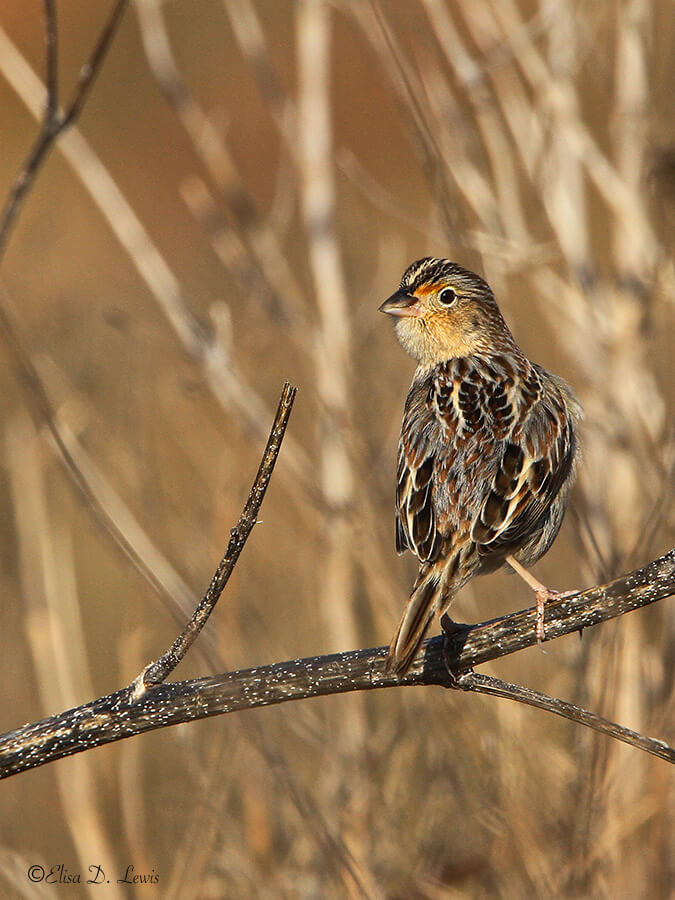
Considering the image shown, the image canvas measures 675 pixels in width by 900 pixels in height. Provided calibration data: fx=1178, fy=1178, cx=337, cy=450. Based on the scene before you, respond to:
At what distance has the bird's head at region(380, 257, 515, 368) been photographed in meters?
4.47

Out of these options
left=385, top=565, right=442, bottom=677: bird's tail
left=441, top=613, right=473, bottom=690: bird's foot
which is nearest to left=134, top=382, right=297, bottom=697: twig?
left=385, top=565, right=442, bottom=677: bird's tail

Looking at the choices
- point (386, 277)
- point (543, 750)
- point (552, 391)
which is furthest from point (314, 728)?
point (386, 277)

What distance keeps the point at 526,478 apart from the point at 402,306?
1070 millimetres

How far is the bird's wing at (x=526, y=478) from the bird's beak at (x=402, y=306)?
679 millimetres

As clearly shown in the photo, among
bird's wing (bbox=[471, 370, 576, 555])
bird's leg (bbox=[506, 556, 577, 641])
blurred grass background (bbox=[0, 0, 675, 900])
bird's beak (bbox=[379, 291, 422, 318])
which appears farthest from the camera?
blurred grass background (bbox=[0, 0, 675, 900])

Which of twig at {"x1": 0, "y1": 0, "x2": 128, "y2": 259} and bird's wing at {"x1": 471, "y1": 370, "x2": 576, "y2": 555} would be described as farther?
bird's wing at {"x1": 471, "y1": 370, "x2": 576, "y2": 555}

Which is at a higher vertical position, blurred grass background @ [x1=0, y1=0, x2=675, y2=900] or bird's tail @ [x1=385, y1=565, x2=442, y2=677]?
blurred grass background @ [x1=0, y1=0, x2=675, y2=900]

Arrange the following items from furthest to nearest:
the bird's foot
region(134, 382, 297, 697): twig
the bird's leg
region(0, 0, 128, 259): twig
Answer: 1. the bird's leg
2. the bird's foot
3. region(0, 0, 128, 259): twig
4. region(134, 382, 297, 697): twig

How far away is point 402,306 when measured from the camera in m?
4.43

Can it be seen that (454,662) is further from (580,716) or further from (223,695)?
(223,695)

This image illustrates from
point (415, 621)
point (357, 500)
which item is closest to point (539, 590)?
point (415, 621)

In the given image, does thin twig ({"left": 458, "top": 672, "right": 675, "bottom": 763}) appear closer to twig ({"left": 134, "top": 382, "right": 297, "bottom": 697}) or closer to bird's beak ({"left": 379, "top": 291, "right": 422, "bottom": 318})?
twig ({"left": 134, "top": 382, "right": 297, "bottom": 697})

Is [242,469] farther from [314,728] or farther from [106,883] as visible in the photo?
[106,883]

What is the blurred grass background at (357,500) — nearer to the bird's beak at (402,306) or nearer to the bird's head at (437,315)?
the bird's head at (437,315)
